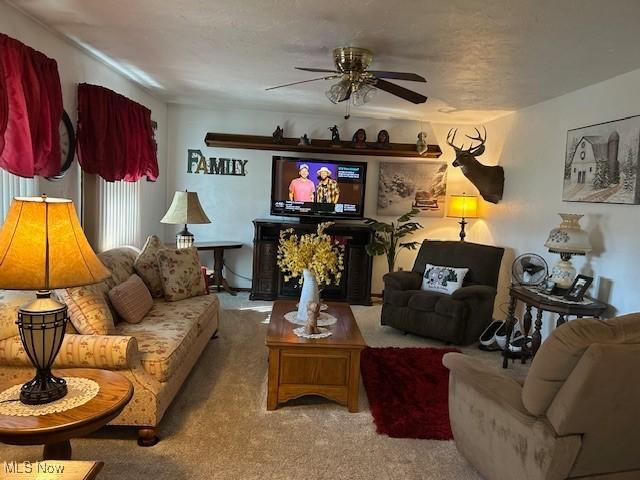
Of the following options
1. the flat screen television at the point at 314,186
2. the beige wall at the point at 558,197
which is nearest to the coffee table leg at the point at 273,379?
the beige wall at the point at 558,197

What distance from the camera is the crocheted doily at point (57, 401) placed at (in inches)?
66.4

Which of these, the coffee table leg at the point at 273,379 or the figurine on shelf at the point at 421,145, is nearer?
the coffee table leg at the point at 273,379

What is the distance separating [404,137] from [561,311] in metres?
3.34

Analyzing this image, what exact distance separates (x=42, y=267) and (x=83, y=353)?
81 centimetres

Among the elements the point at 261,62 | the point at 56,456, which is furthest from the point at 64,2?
the point at 56,456

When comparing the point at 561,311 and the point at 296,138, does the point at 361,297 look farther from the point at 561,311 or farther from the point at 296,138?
the point at 561,311

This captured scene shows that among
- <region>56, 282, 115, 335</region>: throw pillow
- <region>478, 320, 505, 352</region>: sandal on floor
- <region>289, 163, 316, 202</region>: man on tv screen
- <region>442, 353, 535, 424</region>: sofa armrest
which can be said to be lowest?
<region>478, 320, 505, 352</region>: sandal on floor

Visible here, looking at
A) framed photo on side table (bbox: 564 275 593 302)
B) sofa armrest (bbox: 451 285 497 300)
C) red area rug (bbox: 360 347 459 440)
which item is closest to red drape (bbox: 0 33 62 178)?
red area rug (bbox: 360 347 459 440)

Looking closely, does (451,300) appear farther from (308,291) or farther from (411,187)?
(411,187)

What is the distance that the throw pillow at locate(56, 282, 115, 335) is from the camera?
2525mm

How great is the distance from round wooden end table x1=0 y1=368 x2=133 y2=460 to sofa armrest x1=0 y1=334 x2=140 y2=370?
1.28 feet

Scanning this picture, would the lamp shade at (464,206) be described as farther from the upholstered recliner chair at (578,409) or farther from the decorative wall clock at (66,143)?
the decorative wall clock at (66,143)

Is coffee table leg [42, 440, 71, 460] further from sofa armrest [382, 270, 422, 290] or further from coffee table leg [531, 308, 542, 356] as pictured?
sofa armrest [382, 270, 422, 290]

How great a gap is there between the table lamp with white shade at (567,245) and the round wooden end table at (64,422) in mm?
3072
